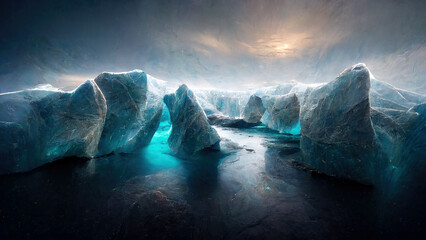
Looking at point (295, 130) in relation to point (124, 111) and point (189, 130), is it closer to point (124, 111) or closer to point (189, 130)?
point (189, 130)

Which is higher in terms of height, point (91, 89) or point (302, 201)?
point (91, 89)

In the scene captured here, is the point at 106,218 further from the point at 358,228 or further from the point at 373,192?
the point at 373,192

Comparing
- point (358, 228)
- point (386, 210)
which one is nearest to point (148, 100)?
point (358, 228)

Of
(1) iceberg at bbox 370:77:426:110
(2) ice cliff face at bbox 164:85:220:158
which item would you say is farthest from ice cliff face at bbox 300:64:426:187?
(2) ice cliff face at bbox 164:85:220:158

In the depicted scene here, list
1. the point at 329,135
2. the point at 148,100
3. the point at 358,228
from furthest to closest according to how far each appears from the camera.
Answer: the point at 148,100, the point at 329,135, the point at 358,228

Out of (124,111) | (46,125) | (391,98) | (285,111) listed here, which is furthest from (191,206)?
(285,111)

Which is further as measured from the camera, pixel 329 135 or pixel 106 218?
pixel 329 135
